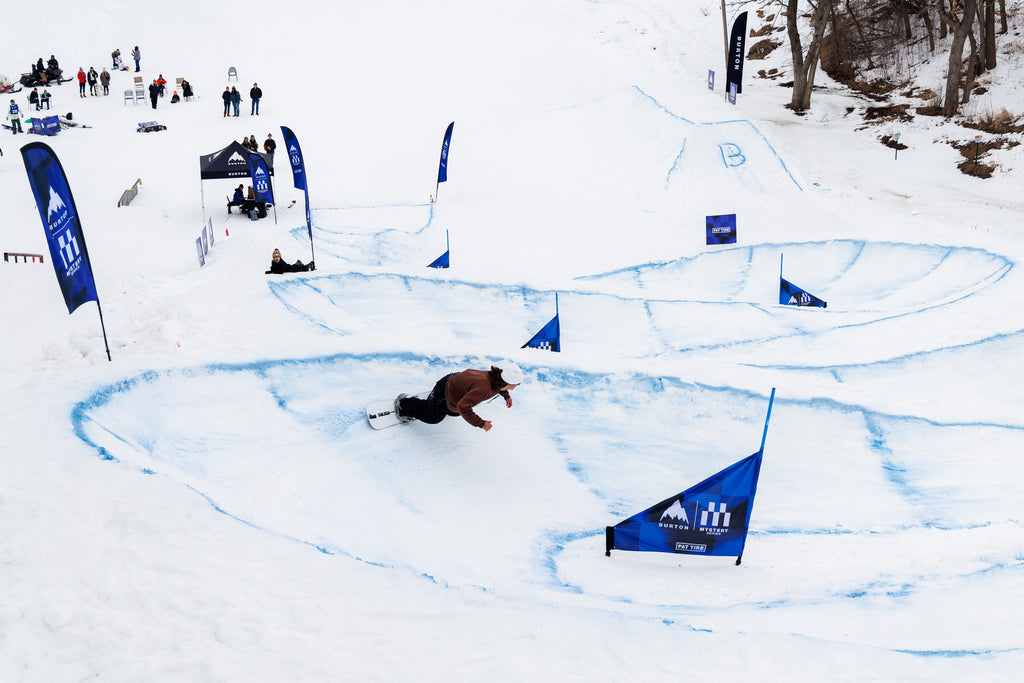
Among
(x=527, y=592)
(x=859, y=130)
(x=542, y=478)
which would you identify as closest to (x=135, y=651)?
(x=527, y=592)

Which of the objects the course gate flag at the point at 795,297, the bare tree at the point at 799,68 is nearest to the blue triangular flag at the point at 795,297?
the course gate flag at the point at 795,297

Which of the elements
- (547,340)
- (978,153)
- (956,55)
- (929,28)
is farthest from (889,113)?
(547,340)

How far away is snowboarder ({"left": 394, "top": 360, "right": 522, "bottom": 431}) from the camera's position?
21.3 ft

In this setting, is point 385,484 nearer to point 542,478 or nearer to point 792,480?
point 542,478

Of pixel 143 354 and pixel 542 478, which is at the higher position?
pixel 143 354

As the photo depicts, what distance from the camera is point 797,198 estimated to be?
18234 millimetres

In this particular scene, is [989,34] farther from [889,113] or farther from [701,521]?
[701,521]

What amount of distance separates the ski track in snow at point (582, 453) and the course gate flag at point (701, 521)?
0.26 m

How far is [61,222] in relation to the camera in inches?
293

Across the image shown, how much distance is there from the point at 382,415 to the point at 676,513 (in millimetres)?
3197

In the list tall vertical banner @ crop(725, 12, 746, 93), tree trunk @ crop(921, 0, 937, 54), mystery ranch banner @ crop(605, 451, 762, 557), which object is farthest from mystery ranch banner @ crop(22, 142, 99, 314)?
tree trunk @ crop(921, 0, 937, 54)

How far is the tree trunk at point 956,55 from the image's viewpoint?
20859 millimetres

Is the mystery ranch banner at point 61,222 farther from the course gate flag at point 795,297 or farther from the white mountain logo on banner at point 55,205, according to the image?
the course gate flag at point 795,297

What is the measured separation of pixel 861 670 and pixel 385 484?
13.6 feet
